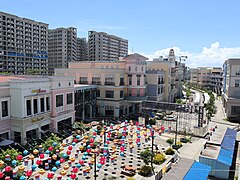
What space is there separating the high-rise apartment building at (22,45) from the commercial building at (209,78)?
Result: 86107 millimetres

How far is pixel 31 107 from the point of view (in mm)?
28141

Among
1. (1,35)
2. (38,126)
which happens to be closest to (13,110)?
(38,126)

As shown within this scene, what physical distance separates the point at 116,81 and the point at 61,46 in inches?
2788

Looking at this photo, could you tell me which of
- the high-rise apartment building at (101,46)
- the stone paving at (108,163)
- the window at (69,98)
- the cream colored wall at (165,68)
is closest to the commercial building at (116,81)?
the window at (69,98)

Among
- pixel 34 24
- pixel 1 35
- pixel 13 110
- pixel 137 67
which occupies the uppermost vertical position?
pixel 34 24

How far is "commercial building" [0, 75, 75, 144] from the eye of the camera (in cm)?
2662

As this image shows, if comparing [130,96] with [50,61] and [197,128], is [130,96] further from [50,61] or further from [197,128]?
[50,61]

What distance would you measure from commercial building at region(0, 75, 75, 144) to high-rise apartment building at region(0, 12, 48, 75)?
57392 millimetres

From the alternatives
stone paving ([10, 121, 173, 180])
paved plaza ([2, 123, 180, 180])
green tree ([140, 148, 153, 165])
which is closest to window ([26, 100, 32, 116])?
paved plaza ([2, 123, 180, 180])

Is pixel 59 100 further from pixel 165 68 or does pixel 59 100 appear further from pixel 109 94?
pixel 165 68

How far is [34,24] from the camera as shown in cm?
9588

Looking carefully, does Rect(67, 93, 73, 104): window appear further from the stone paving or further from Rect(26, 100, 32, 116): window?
Rect(26, 100, 32, 116): window

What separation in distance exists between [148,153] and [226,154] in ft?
29.3

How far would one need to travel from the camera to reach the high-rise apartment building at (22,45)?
83.8m
